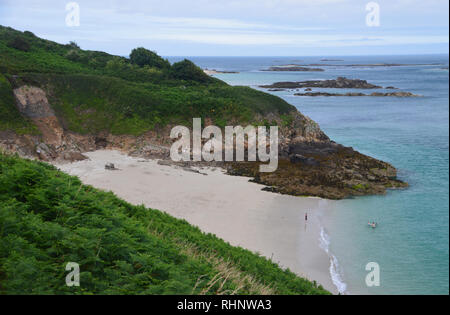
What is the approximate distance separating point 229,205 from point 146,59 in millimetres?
39924

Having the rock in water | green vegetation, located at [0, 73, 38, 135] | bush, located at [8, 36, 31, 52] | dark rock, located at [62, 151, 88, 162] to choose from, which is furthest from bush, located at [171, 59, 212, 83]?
the rock in water

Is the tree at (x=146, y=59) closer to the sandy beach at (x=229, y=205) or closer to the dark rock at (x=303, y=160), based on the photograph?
the sandy beach at (x=229, y=205)

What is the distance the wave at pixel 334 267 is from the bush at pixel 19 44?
1854 inches

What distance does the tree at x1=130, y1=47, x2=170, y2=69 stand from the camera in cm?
5625

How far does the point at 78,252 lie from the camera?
6.66m

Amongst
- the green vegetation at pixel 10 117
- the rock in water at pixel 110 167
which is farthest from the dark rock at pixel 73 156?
the green vegetation at pixel 10 117

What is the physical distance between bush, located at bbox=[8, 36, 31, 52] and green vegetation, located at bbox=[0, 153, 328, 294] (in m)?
45.2

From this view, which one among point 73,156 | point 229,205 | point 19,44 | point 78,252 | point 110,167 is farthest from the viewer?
point 19,44

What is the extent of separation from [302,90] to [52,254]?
9615cm

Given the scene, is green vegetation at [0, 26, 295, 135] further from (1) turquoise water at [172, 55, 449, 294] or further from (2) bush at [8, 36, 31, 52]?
(1) turquoise water at [172, 55, 449, 294]

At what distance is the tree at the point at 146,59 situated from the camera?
56.2 metres

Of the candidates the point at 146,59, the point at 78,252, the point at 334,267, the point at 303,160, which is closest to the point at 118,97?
the point at 146,59

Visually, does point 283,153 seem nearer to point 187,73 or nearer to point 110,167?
point 110,167

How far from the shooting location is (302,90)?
96.9 meters
